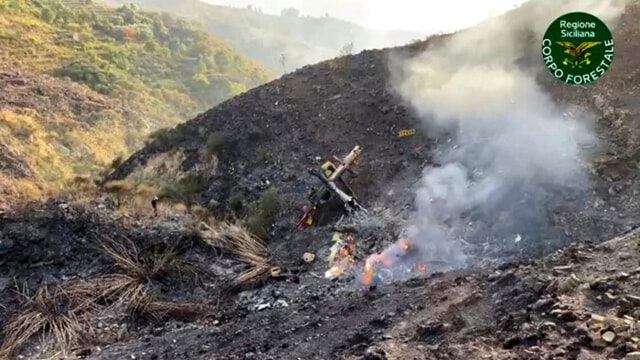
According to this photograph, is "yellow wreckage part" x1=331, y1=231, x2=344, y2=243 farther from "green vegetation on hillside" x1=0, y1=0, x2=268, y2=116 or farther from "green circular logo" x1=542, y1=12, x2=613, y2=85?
"green vegetation on hillside" x1=0, y1=0, x2=268, y2=116

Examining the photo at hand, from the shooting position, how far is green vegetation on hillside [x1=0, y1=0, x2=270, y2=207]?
878 inches

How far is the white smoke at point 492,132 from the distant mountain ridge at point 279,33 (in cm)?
6552

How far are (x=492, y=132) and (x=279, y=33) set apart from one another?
89.7 metres

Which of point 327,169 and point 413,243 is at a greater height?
point 327,169

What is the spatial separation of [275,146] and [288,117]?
945 mm

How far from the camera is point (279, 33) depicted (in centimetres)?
9531

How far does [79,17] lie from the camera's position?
41594 millimetres

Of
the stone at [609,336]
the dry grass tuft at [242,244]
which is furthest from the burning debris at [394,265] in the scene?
the stone at [609,336]

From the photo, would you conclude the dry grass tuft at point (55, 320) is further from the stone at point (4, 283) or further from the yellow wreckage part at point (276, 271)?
the yellow wreckage part at point (276, 271)

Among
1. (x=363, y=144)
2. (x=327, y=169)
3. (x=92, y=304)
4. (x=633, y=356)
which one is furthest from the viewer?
(x=363, y=144)

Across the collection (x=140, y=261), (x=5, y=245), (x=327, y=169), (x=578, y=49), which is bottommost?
(x=5, y=245)

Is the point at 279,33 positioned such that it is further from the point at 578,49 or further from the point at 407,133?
the point at 578,49

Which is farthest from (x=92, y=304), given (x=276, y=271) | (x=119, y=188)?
(x=119, y=188)

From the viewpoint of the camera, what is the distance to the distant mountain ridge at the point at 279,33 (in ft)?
273
